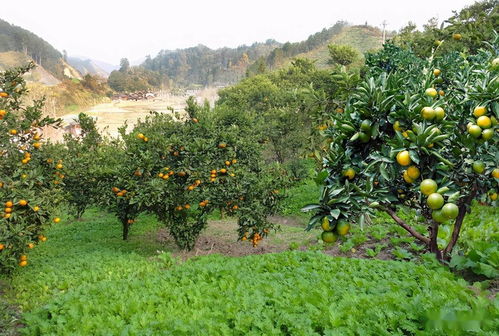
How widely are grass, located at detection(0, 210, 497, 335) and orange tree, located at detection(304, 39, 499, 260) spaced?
2.99 ft

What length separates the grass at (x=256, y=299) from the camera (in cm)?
340

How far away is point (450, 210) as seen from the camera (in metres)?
3.04

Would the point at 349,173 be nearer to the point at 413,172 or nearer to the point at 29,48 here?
the point at 413,172

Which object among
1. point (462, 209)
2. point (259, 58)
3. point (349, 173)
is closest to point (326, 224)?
point (349, 173)

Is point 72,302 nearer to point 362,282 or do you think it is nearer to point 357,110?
point 362,282

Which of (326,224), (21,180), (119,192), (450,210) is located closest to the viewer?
(450,210)

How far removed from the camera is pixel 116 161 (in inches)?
412

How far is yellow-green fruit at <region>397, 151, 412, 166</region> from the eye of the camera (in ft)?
10.6

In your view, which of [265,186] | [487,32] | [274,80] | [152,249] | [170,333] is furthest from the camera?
[274,80]

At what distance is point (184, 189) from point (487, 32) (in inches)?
343

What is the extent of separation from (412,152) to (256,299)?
281 cm

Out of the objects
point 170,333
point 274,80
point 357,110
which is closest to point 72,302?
point 170,333

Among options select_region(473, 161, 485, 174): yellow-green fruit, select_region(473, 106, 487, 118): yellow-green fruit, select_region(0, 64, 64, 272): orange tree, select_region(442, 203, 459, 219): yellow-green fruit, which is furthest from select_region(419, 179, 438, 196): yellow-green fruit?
select_region(0, 64, 64, 272): orange tree

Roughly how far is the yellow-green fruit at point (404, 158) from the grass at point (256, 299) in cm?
130
